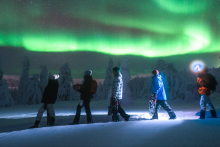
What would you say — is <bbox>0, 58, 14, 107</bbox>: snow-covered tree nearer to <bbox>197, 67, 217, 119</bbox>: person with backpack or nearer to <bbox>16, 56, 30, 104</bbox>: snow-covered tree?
<bbox>16, 56, 30, 104</bbox>: snow-covered tree

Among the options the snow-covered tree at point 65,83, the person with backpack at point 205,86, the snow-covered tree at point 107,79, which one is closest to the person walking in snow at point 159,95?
the person with backpack at point 205,86

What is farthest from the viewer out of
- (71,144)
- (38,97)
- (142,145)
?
(38,97)

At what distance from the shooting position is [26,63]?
3559 cm

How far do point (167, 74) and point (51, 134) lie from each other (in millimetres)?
27105

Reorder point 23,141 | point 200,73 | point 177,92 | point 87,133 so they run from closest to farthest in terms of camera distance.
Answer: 1. point 23,141
2. point 87,133
3. point 200,73
4. point 177,92

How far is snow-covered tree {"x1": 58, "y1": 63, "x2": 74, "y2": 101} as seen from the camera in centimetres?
3659

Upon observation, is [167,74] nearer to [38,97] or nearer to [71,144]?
[38,97]

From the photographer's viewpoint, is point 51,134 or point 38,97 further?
point 38,97

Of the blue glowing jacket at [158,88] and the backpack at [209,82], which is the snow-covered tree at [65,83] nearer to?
the blue glowing jacket at [158,88]

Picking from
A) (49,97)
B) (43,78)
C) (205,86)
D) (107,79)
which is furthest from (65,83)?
(205,86)

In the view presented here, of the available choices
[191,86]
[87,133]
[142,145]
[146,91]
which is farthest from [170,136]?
[191,86]

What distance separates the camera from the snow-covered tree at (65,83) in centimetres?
3659

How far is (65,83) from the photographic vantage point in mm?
37438

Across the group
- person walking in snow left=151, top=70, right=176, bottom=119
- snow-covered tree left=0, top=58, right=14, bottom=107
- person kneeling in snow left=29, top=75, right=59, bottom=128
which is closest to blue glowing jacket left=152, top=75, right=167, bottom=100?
person walking in snow left=151, top=70, right=176, bottom=119
